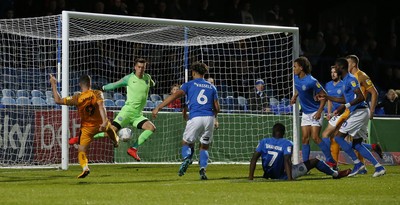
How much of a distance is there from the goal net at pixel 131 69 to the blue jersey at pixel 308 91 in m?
2.63

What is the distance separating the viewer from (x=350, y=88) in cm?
1548

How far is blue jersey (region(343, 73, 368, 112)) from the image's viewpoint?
15352 millimetres

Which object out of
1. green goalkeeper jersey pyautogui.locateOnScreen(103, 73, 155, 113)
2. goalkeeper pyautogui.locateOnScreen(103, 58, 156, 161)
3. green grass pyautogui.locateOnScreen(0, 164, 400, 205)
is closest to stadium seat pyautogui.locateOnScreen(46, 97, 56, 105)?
goalkeeper pyautogui.locateOnScreen(103, 58, 156, 161)

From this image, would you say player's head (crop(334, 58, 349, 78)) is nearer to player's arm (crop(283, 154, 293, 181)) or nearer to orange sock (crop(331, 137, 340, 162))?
orange sock (crop(331, 137, 340, 162))

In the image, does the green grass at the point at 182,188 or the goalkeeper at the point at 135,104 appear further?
the goalkeeper at the point at 135,104

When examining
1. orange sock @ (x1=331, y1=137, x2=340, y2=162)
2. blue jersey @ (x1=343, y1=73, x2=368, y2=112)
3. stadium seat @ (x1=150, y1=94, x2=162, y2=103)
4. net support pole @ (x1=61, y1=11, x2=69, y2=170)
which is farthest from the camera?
stadium seat @ (x1=150, y1=94, x2=162, y2=103)

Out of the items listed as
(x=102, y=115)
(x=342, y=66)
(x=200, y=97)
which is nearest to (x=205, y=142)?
(x=200, y=97)

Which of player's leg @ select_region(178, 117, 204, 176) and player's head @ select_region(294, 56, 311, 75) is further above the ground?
player's head @ select_region(294, 56, 311, 75)

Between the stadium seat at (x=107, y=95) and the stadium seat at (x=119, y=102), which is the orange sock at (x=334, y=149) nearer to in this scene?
the stadium seat at (x=119, y=102)

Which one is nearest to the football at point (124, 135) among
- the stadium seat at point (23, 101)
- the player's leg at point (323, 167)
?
the stadium seat at point (23, 101)

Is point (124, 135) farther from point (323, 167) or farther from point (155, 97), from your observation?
point (323, 167)

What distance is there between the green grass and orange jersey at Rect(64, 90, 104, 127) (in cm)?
88

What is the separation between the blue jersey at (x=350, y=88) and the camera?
15352 millimetres

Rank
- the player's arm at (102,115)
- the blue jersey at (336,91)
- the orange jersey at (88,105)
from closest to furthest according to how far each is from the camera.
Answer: the player's arm at (102,115), the orange jersey at (88,105), the blue jersey at (336,91)
